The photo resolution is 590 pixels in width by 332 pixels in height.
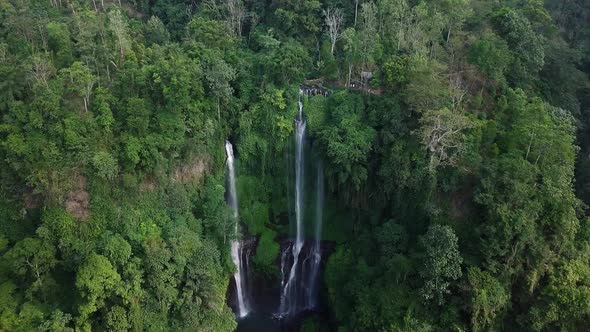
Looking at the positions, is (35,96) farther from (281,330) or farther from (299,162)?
(281,330)

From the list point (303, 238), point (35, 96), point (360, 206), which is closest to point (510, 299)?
point (360, 206)

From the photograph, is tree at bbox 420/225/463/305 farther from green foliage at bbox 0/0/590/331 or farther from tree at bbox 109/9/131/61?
tree at bbox 109/9/131/61

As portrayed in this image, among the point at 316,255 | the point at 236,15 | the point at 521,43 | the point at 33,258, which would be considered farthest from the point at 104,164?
the point at 521,43

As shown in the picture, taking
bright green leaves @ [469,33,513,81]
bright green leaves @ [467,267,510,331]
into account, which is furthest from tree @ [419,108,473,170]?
bright green leaves @ [467,267,510,331]

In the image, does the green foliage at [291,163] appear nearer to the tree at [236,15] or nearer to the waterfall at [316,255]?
the tree at [236,15]

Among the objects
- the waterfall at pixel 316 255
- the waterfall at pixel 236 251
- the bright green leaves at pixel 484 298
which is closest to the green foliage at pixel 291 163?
the bright green leaves at pixel 484 298

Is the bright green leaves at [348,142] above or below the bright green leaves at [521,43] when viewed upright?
below
